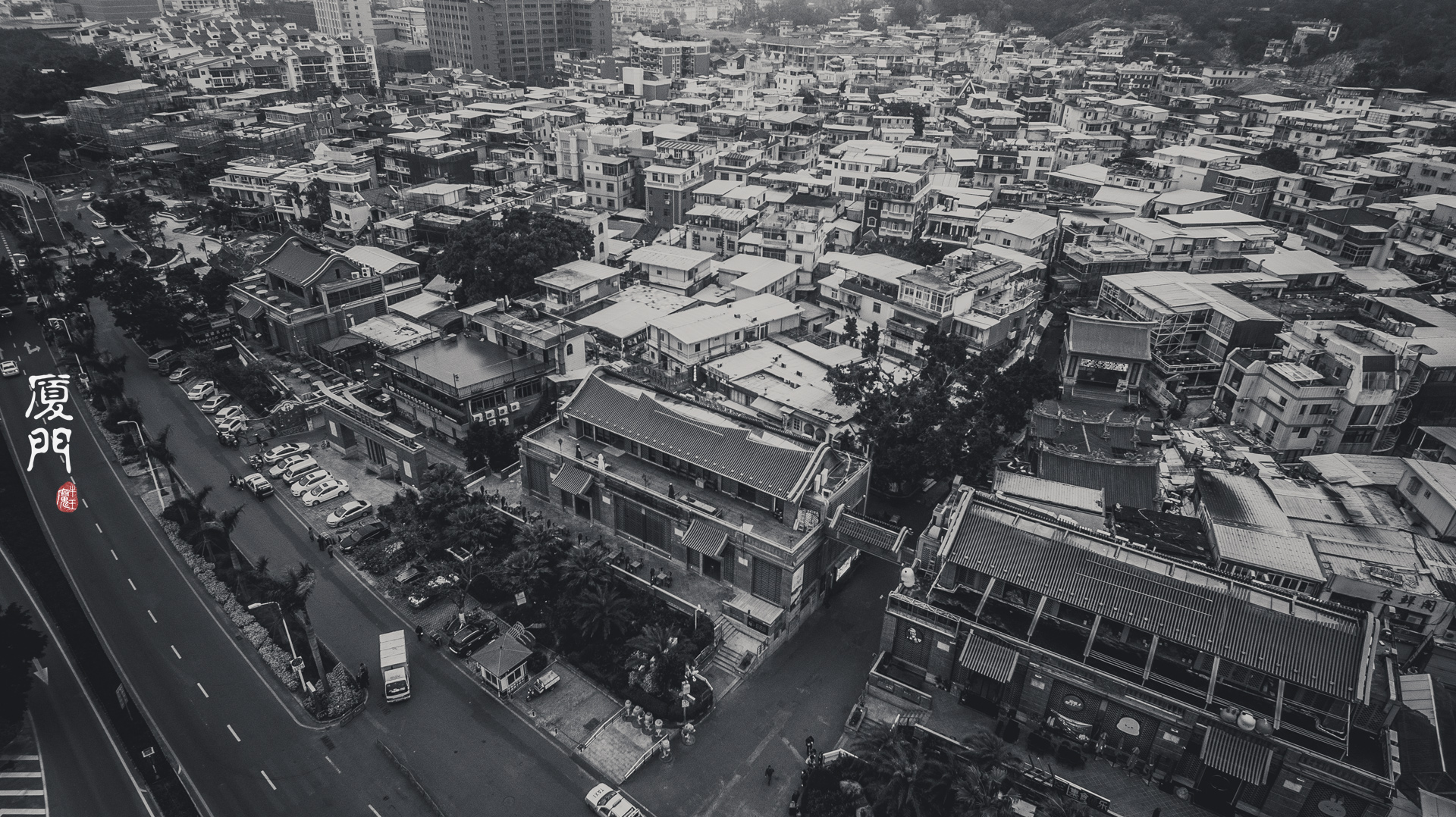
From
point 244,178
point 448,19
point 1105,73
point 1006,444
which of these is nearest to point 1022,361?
point 1006,444

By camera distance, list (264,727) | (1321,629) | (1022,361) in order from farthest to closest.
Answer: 1. (1022,361)
2. (264,727)
3. (1321,629)

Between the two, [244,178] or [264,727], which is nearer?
[264,727]

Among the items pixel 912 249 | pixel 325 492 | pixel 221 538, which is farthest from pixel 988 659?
pixel 912 249

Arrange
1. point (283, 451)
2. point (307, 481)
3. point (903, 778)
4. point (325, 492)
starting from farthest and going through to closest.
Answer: point (283, 451)
point (307, 481)
point (325, 492)
point (903, 778)

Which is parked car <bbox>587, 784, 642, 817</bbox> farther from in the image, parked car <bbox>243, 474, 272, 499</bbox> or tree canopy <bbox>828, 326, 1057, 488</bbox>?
parked car <bbox>243, 474, 272, 499</bbox>

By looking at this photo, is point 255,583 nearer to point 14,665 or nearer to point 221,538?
point 221,538

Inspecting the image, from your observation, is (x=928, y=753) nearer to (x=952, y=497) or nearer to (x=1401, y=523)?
(x=952, y=497)

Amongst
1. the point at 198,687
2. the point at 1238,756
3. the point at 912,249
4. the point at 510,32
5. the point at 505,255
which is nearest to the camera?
the point at 1238,756
